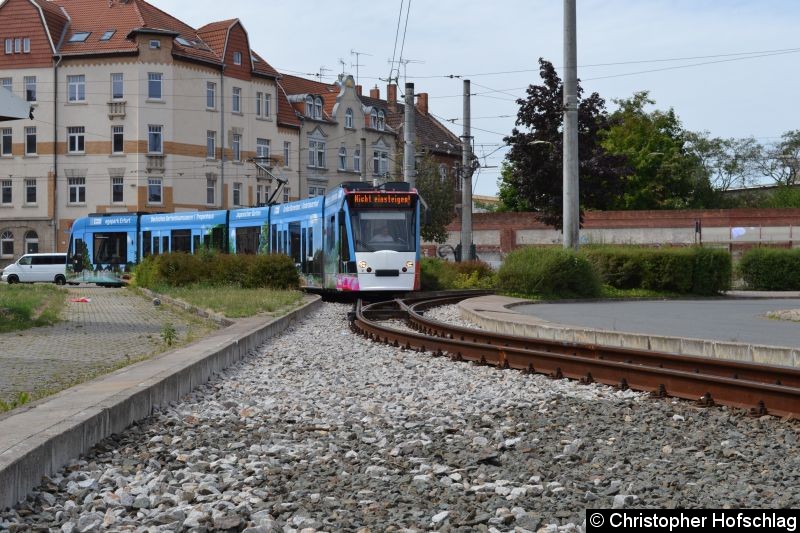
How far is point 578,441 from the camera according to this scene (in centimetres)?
755

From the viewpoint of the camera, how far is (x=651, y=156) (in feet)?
262

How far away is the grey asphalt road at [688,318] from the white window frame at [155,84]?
42532 millimetres

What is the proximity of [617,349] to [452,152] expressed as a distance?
7757 cm

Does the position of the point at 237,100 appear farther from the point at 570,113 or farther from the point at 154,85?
the point at 570,113

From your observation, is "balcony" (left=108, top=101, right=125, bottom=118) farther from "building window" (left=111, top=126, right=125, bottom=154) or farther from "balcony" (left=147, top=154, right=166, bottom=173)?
"balcony" (left=147, top=154, right=166, bottom=173)

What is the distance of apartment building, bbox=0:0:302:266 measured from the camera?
64.7 meters

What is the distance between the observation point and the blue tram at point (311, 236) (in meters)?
28.4

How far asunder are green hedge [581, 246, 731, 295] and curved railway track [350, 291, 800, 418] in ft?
55.4

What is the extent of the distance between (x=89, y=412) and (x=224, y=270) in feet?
85.8

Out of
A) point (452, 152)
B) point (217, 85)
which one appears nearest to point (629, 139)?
point (452, 152)

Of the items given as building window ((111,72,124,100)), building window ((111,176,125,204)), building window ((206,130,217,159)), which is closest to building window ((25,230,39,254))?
building window ((111,176,125,204))

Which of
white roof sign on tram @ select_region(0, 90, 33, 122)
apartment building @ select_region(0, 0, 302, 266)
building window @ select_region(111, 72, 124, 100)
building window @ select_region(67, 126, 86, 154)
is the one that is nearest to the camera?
white roof sign on tram @ select_region(0, 90, 33, 122)

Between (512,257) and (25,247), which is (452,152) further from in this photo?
(512,257)

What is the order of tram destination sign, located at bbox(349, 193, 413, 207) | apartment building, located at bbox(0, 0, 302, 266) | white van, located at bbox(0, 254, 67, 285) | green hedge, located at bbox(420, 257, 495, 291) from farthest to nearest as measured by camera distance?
1. apartment building, located at bbox(0, 0, 302, 266)
2. white van, located at bbox(0, 254, 67, 285)
3. green hedge, located at bbox(420, 257, 495, 291)
4. tram destination sign, located at bbox(349, 193, 413, 207)
